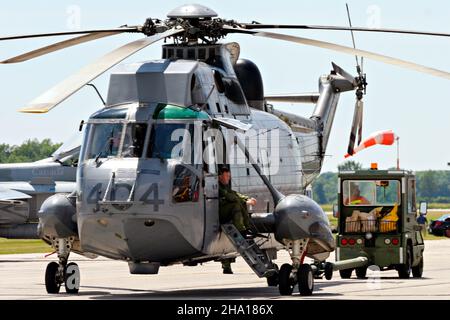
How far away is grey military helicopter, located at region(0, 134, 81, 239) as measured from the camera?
42.8m

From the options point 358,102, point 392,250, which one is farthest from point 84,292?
point 358,102

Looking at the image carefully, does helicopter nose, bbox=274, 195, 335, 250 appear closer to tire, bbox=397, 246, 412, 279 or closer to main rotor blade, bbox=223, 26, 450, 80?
main rotor blade, bbox=223, 26, 450, 80

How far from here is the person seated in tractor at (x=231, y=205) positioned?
21406mm

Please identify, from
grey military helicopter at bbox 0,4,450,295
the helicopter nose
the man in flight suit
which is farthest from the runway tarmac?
the man in flight suit

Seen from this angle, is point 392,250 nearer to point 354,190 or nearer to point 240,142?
point 354,190

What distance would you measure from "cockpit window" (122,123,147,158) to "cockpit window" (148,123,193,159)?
159 millimetres

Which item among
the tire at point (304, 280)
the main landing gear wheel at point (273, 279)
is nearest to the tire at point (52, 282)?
the main landing gear wheel at point (273, 279)

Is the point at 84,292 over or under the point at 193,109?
under

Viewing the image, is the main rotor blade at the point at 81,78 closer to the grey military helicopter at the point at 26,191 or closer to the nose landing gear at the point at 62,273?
the nose landing gear at the point at 62,273

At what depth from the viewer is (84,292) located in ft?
74.0

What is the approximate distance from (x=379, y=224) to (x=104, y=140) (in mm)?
9353

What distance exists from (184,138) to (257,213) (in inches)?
110

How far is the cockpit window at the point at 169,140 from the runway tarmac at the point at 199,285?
268 cm
